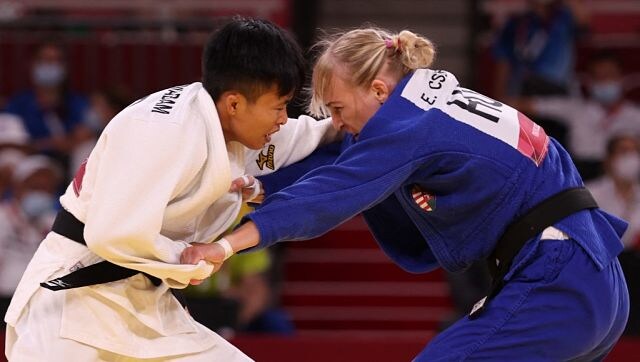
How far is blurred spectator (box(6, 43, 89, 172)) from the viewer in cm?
792

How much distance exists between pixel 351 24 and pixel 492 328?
270 inches

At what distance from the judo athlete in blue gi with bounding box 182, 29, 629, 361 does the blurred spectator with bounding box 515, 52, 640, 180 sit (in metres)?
4.80

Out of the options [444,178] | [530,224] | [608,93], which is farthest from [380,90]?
[608,93]

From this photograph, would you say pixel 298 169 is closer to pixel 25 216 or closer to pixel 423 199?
pixel 423 199

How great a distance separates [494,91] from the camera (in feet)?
29.9

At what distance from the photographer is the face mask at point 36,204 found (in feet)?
21.8

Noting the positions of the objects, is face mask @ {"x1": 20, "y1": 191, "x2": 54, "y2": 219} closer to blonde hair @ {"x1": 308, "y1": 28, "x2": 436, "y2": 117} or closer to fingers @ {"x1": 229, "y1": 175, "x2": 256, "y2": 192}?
fingers @ {"x1": 229, "y1": 175, "x2": 256, "y2": 192}

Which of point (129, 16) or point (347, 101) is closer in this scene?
point (347, 101)

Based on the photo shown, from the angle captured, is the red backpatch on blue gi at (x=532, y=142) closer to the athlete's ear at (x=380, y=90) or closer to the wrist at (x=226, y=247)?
the athlete's ear at (x=380, y=90)

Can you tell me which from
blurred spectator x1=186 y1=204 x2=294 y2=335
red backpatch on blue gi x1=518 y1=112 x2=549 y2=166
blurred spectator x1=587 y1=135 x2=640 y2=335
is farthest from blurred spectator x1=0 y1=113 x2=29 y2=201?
red backpatch on blue gi x1=518 y1=112 x2=549 y2=166

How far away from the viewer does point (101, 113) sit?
7633 millimetres

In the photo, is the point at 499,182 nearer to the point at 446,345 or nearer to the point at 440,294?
the point at 446,345

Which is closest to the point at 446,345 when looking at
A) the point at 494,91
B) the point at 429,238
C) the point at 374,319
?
the point at 429,238

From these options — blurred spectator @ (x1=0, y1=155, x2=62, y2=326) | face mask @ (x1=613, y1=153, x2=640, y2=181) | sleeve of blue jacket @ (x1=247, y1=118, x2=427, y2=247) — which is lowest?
blurred spectator @ (x1=0, y1=155, x2=62, y2=326)
